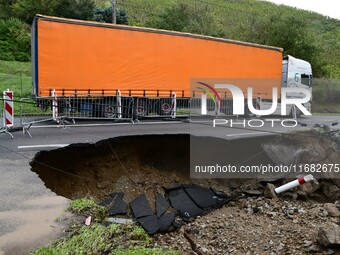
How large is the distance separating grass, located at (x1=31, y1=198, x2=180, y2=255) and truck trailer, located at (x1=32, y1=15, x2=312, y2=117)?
8503 millimetres

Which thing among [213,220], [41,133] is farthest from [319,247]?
[41,133]

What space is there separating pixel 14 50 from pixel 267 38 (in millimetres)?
20031

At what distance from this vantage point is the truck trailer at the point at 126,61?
40.1 ft

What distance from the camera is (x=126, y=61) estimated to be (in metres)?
13.5

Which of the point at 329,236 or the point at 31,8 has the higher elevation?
the point at 31,8

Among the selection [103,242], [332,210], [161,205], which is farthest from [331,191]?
[103,242]

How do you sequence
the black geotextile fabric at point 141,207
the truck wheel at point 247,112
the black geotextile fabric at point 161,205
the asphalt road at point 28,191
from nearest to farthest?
the asphalt road at point 28,191 < the black geotextile fabric at point 141,207 < the black geotextile fabric at point 161,205 < the truck wheel at point 247,112

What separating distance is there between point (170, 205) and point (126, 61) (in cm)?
767

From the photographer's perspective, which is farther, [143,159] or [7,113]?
[7,113]

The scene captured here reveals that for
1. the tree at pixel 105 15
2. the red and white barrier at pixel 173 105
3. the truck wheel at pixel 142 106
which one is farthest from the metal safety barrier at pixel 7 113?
the tree at pixel 105 15

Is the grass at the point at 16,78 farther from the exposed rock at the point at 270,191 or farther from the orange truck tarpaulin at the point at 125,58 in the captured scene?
the exposed rock at the point at 270,191

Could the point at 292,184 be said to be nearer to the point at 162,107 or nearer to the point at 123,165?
the point at 123,165

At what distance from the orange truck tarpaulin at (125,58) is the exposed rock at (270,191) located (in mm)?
7575

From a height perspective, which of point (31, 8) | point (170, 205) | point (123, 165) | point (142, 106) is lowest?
point (170, 205)
